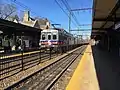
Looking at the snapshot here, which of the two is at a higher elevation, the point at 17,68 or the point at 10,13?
the point at 10,13

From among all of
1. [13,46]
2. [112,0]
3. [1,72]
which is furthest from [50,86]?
[13,46]

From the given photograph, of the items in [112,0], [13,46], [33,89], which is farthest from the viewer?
[13,46]

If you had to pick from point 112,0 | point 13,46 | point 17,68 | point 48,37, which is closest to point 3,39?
point 13,46

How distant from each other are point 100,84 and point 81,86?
35.7 inches

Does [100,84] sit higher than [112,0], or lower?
lower

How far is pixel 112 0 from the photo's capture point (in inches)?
525

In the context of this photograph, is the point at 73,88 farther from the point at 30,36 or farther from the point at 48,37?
the point at 30,36

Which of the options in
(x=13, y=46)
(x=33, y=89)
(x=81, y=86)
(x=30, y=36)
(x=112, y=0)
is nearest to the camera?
(x=33, y=89)

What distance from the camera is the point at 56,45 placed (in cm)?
3416

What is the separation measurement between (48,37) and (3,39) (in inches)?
535

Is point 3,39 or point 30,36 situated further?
point 30,36

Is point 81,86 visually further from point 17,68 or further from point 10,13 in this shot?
point 10,13

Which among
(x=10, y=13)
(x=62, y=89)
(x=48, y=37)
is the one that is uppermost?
(x=10, y=13)

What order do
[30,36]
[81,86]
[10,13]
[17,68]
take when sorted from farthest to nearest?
[10,13] < [30,36] < [17,68] < [81,86]
